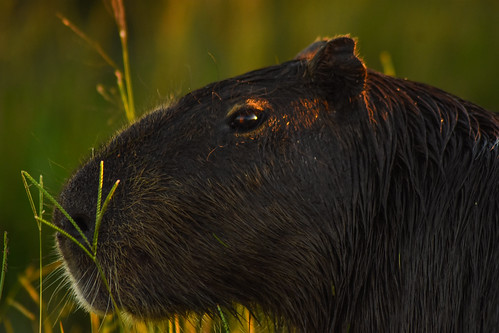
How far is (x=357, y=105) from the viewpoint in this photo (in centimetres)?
271

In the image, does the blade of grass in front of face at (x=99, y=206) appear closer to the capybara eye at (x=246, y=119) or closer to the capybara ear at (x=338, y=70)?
the capybara eye at (x=246, y=119)

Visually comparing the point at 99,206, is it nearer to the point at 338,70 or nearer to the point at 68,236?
the point at 68,236

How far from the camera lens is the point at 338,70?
2.68m

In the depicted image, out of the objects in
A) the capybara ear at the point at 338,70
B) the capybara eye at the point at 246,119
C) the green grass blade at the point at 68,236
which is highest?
the capybara ear at the point at 338,70

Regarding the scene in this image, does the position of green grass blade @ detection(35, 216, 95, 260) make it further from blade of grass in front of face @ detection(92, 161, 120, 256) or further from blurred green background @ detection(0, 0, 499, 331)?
blurred green background @ detection(0, 0, 499, 331)

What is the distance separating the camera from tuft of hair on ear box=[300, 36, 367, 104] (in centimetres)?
266

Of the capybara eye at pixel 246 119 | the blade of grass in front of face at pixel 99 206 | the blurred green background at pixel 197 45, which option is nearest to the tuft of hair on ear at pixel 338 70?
the capybara eye at pixel 246 119

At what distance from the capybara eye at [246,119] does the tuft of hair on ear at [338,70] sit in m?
0.19

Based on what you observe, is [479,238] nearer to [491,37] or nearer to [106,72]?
[106,72]

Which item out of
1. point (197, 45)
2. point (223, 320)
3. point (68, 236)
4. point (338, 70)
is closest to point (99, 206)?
point (68, 236)

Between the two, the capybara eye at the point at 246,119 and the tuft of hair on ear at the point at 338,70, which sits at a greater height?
the tuft of hair on ear at the point at 338,70

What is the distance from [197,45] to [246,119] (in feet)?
13.5

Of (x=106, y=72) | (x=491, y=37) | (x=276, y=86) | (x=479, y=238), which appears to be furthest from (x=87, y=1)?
(x=479, y=238)

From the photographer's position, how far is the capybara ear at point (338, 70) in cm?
266
